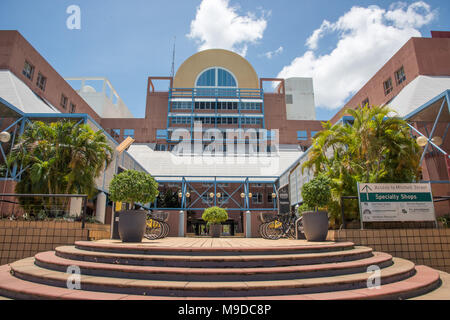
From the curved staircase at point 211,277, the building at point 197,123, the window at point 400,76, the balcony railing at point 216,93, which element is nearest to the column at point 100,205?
the building at point 197,123

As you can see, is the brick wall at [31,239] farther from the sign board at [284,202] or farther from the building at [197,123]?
the sign board at [284,202]

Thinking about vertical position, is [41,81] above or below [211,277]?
above

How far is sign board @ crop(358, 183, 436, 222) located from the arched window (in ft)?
126

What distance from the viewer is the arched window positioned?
43.7 metres

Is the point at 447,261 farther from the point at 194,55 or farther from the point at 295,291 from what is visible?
the point at 194,55

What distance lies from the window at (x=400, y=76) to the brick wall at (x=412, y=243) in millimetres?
18187

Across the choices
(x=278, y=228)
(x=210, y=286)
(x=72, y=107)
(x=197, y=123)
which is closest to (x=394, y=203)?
(x=278, y=228)

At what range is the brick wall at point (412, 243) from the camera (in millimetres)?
6617

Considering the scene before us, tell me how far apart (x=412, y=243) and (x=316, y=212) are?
240 centimetres

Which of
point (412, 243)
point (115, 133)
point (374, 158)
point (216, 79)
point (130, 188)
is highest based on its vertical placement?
point (216, 79)

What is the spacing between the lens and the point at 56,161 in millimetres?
10188

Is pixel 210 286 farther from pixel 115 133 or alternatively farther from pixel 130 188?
pixel 115 133
